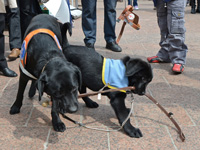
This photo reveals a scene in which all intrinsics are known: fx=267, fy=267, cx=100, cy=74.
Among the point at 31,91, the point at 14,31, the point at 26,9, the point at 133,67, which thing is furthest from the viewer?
the point at 26,9

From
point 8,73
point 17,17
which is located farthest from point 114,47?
point 8,73

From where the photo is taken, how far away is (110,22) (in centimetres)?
585

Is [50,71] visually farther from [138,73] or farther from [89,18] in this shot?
[89,18]

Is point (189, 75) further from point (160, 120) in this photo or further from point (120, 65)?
point (120, 65)

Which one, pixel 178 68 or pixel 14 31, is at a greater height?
pixel 14 31

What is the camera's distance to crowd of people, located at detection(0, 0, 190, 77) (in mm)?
4566

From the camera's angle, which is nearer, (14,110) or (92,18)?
(14,110)

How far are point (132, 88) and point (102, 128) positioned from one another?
605 mm

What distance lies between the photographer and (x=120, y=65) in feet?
9.75

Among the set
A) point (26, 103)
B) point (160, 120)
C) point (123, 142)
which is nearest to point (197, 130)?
point (160, 120)

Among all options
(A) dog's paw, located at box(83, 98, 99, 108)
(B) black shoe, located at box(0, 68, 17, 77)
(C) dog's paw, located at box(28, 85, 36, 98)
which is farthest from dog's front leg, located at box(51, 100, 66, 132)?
(B) black shoe, located at box(0, 68, 17, 77)

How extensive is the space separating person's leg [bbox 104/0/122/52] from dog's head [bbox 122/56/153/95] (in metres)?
2.95

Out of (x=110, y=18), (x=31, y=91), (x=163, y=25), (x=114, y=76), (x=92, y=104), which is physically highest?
(x=110, y=18)

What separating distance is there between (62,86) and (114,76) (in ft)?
2.60
